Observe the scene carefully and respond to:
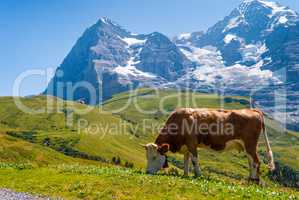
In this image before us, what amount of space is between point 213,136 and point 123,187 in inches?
300

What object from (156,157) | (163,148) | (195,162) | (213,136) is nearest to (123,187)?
(156,157)

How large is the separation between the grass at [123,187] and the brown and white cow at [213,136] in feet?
8.34

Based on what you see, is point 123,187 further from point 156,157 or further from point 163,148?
point 163,148

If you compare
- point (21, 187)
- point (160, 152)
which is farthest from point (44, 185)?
point (160, 152)

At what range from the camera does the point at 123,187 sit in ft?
73.2

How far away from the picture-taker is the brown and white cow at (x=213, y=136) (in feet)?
88.3

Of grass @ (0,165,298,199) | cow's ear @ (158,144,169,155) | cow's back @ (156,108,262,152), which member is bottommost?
grass @ (0,165,298,199)

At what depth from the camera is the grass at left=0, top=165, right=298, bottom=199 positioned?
20812 millimetres

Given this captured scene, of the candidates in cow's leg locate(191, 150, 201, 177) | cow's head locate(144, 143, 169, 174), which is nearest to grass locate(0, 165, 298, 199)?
cow's leg locate(191, 150, 201, 177)

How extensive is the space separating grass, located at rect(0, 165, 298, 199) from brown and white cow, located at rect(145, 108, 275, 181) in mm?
2543

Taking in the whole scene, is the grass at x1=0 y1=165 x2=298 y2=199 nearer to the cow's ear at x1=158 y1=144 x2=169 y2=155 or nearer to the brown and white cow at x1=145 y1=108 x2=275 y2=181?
the brown and white cow at x1=145 y1=108 x2=275 y2=181

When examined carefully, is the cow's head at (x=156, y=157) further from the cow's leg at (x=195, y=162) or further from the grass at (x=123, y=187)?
the grass at (x=123, y=187)

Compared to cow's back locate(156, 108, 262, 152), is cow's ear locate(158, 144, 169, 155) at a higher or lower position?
lower

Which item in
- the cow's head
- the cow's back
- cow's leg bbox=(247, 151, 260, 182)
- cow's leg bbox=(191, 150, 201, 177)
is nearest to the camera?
cow's leg bbox=(247, 151, 260, 182)
